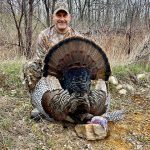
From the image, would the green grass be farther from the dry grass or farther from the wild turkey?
the wild turkey

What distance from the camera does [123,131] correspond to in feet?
13.1

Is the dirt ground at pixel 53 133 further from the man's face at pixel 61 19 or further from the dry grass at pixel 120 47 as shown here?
the dry grass at pixel 120 47

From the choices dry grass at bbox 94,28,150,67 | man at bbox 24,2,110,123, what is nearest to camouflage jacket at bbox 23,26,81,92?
man at bbox 24,2,110,123

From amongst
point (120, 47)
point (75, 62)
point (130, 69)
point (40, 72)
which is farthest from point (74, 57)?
point (120, 47)

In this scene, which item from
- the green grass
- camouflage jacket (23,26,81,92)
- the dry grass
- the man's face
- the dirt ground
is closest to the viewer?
the dirt ground

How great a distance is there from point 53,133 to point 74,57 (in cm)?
76

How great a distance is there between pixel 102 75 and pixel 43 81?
575mm

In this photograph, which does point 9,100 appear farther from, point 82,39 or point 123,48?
point 123,48

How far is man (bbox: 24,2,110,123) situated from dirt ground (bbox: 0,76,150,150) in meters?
0.15

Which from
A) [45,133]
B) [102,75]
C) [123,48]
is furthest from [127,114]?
[123,48]

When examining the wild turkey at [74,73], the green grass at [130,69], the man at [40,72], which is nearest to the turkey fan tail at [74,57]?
the wild turkey at [74,73]

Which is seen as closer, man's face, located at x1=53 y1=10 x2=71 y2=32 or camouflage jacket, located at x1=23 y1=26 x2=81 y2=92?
camouflage jacket, located at x1=23 y1=26 x2=81 y2=92

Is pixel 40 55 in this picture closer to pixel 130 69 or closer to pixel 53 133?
pixel 53 133

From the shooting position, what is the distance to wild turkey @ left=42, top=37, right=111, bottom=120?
11.8 feet
